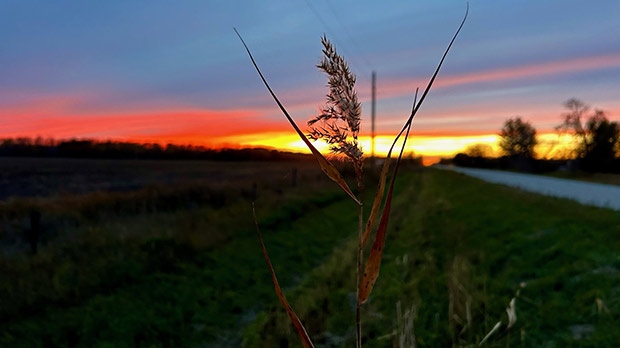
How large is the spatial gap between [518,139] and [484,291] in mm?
90479

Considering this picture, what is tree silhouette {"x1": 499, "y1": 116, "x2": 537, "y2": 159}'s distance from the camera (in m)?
84.2

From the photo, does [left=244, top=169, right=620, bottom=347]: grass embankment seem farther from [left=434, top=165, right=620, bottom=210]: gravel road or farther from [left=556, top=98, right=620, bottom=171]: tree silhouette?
[left=556, top=98, right=620, bottom=171]: tree silhouette

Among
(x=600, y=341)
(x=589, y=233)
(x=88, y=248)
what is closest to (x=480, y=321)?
(x=600, y=341)

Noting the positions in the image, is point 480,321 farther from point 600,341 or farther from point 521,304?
point 600,341

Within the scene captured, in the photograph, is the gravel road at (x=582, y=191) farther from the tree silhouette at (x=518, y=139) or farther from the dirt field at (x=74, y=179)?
the tree silhouette at (x=518, y=139)

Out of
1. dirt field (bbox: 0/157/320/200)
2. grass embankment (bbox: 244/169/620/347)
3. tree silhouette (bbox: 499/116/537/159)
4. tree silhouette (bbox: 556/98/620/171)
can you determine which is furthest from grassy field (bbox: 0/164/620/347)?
tree silhouette (bbox: 499/116/537/159)

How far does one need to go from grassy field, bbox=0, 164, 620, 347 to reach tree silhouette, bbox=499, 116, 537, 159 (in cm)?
7724

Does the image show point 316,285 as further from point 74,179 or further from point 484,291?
point 74,179

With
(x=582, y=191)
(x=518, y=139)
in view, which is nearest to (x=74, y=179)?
(x=582, y=191)

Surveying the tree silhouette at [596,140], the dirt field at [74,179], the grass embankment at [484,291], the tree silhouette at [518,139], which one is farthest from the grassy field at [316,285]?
the tree silhouette at [518,139]

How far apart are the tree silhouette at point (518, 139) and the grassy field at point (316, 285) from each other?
77244 millimetres

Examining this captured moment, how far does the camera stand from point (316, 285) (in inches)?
329

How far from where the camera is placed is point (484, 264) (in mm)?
8211

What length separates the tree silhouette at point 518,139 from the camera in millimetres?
84188
